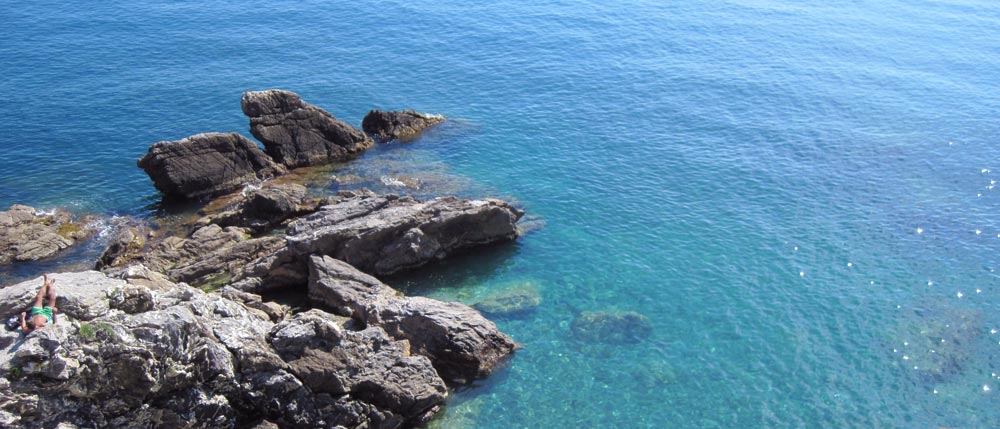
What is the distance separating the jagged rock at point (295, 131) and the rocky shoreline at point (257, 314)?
17 cm

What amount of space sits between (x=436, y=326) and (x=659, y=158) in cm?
3430

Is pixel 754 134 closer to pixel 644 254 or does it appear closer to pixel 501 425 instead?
pixel 644 254

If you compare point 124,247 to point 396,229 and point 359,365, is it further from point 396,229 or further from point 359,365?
point 359,365

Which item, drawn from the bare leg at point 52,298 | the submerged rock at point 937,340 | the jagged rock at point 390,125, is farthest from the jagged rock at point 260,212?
the submerged rock at point 937,340

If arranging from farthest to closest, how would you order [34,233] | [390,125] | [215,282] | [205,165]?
[390,125], [205,165], [34,233], [215,282]

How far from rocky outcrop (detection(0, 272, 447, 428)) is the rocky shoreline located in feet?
0.20

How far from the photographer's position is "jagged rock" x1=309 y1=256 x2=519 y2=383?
→ 128 ft

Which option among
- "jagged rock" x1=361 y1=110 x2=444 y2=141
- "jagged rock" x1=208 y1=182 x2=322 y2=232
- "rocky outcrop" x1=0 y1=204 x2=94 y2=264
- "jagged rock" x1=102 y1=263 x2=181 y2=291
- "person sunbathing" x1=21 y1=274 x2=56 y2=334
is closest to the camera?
"person sunbathing" x1=21 y1=274 x2=56 y2=334

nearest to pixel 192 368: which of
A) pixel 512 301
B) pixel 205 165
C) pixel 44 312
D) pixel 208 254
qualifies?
pixel 44 312

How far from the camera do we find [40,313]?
28281mm

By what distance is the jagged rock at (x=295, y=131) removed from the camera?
207ft

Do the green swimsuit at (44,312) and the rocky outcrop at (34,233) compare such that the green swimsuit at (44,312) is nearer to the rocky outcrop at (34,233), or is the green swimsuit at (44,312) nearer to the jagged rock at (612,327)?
the rocky outcrop at (34,233)

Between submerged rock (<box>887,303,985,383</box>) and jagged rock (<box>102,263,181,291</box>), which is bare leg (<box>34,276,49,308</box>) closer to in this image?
jagged rock (<box>102,263,181,291</box>)

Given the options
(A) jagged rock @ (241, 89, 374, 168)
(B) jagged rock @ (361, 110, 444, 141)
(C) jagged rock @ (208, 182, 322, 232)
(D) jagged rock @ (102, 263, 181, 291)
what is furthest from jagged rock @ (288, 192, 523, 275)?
(B) jagged rock @ (361, 110, 444, 141)
